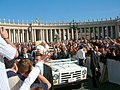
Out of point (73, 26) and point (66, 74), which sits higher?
point (73, 26)

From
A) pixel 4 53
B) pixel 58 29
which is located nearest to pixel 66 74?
pixel 4 53

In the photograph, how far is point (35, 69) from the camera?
3.72 m

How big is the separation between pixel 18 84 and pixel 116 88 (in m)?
6.67

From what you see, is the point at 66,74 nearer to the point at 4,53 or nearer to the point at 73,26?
the point at 4,53

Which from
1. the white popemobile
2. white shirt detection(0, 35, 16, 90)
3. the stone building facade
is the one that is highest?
the stone building facade

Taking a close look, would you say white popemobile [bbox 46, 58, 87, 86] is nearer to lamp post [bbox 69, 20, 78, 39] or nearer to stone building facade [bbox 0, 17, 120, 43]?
lamp post [bbox 69, 20, 78, 39]

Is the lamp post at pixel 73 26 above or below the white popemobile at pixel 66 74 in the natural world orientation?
above

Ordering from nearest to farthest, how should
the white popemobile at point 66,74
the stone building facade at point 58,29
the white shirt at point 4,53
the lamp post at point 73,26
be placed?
1. the white shirt at point 4,53
2. the white popemobile at point 66,74
3. the lamp post at point 73,26
4. the stone building facade at point 58,29

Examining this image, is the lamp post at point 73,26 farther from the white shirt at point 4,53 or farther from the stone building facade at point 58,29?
the white shirt at point 4,53

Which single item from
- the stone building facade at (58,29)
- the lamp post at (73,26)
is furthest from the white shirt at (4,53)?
the stone building facade at (58,29)

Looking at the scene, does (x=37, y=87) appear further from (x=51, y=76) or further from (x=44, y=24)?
(x=44, y=24)

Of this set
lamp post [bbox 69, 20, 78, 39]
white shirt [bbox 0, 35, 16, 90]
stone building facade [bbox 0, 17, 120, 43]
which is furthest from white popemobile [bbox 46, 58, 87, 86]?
stone building facade [bbox 0, 17, 120, 43]

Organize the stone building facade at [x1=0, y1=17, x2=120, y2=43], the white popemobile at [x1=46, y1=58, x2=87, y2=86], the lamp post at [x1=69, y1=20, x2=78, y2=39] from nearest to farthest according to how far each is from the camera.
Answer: the white popemobile at [x1=46, y1=58, x2=87, y2=86] → the lamp post at [x1=69, y1=20, x2=78, y2=39] → the stone building facade at [x1=0, y1=17, x2=120, y2=43]

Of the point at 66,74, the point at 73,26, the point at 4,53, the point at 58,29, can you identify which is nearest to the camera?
the point at 4,53
